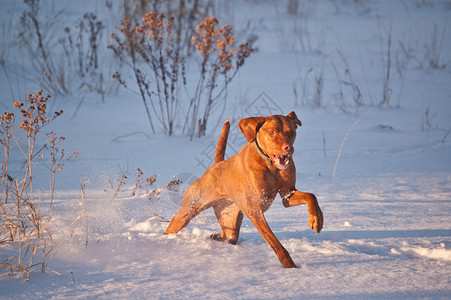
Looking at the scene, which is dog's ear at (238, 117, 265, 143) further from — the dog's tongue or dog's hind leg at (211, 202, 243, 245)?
dog's hind leg at (211, 202, 243, 245)

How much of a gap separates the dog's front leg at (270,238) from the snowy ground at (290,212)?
0.06 m

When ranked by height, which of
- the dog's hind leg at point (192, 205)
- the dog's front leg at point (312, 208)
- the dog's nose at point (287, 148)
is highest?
the dog's nose at point (287, 148)

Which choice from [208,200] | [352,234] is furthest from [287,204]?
[352,234]

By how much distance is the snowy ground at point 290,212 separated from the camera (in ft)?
7.68

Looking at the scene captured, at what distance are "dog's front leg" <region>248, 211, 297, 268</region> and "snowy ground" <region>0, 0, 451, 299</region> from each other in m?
0.06

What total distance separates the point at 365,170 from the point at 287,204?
7.86 feet

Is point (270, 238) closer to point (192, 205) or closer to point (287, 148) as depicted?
point (287, 148)

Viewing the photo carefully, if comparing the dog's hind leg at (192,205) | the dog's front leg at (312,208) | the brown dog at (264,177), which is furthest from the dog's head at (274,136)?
the dog's hind leg at (192,205)

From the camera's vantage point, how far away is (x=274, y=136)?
7.71ft

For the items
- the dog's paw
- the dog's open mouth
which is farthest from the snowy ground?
the dog's open mouth

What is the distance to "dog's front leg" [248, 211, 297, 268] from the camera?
2.41m

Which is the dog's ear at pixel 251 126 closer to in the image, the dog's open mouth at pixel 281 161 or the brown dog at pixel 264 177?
the brown dog at pixel 264 177

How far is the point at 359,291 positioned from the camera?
7.45 feet

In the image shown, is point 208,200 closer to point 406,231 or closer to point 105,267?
point 105,267
